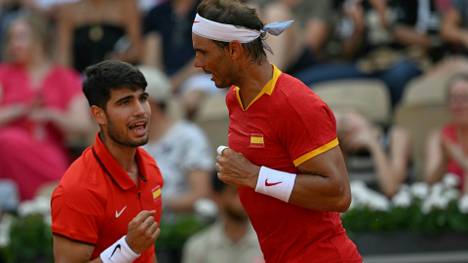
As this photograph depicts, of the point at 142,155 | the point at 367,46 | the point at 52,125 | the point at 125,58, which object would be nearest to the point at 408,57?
the point at 367,46

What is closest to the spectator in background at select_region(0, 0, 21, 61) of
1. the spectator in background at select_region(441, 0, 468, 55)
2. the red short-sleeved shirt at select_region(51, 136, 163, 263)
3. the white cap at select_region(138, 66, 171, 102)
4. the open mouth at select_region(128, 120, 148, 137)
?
the white cap at select_region(138, 66, 171, 102)

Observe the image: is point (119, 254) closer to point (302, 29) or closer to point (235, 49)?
point (235, 49)

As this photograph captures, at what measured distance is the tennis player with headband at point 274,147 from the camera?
488 cm

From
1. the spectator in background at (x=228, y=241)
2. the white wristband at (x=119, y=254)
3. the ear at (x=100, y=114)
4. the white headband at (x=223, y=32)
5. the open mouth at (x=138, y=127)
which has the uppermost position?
the white headband at (x=223, y=32)

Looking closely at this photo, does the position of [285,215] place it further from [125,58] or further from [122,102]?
[125,58]

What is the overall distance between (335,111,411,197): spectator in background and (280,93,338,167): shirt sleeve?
368cm

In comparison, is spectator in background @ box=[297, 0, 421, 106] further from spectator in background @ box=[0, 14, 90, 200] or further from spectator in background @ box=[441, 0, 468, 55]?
spectator in background @ box=[0, 14, 90, 200]

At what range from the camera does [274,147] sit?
499 cm

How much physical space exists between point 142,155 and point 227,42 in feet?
2.34

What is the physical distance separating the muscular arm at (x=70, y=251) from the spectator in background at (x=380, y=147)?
3.95 meters

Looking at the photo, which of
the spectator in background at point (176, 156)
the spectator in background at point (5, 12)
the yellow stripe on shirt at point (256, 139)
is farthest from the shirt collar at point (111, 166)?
the spectator in background at point (5, 12)

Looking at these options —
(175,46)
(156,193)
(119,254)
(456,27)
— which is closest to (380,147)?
(456,27)

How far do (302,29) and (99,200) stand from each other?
5.53m

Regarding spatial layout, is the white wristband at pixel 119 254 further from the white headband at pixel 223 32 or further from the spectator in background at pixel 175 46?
the spectator in background at pixel 175 46
